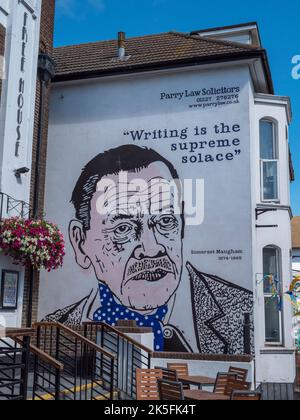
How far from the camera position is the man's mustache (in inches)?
444

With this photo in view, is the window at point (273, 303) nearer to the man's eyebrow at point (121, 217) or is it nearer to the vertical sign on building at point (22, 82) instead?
the man's eyebrow at point (121, 217)

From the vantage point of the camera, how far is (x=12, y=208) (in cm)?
1017

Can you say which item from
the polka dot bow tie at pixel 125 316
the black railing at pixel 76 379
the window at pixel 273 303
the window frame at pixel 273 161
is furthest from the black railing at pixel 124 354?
the window frame at pixel 273 161

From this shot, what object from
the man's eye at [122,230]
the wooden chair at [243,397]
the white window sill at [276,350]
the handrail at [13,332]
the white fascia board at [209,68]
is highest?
the white fascia board at [209,68]

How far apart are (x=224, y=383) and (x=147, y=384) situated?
142 cm

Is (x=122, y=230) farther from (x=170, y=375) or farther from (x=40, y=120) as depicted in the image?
(x=170, y=375)

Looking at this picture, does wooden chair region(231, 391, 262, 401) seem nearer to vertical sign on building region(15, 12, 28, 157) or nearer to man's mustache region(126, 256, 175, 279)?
man's mustache region(126, 256, 175, 279)

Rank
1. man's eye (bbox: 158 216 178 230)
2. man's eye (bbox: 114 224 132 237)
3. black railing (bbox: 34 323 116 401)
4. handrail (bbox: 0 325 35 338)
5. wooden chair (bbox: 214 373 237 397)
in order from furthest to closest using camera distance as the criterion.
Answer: man's eye (bbox: 114 224 132 237) < man's eye (bbox: 158 216 178 230) < wooden chair (bbox: 214 373 237 397) < black railing (bbox: 34 323 116 401) < handrail (bbox: 0 325 35 338)

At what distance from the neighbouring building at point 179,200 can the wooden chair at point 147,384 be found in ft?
7.42

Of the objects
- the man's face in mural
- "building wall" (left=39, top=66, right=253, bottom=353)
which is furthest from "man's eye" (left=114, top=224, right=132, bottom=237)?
"building wall" (left=39, top=66, right=253, bottom=353)

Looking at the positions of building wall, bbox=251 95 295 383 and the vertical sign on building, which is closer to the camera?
the vertical sign on building

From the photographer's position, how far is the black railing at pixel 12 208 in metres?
9.88

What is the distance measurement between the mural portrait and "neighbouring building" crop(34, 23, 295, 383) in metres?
0.02

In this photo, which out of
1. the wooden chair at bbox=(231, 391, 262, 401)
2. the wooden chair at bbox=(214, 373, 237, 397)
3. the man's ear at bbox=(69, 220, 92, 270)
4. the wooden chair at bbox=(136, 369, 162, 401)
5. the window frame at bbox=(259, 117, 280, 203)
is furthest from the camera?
the window frame at bbox=(259, 117, 280, 203)
